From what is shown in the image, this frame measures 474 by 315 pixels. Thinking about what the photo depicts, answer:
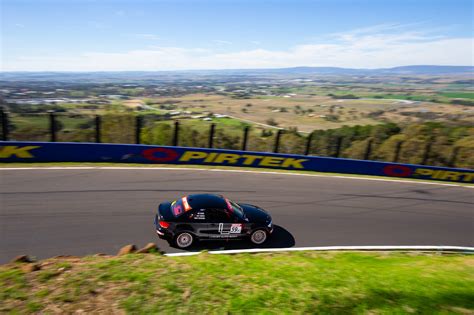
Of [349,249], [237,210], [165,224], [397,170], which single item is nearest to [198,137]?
[397,170]

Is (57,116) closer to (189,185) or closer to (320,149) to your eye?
(189,185)

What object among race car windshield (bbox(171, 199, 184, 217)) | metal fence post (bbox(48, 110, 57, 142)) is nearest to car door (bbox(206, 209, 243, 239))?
race car windshield (bbox(171, 199, 184, 217))

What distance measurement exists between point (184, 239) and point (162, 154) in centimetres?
809

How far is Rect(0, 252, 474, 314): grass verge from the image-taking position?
533 centimetres

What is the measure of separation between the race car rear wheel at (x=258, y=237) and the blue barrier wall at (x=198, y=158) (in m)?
8.05

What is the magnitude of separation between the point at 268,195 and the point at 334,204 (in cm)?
256

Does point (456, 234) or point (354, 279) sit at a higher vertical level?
point (354, 279)

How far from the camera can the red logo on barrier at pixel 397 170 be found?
1914 centimetres

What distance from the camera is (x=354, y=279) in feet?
22.7

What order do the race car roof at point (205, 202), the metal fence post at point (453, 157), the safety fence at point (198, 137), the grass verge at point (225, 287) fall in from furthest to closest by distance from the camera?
the metal fence post at point (453, 157), the safety fence at point (198, 137), the race car roof at point (205, 202), the grass verge at point (225, 287)

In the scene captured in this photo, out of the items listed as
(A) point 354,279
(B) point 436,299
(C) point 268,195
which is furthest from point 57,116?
(B) point 436,299

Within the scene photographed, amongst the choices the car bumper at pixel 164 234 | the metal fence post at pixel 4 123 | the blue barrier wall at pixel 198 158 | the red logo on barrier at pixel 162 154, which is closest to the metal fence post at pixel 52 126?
the blue barrier wall at pixel 198 158

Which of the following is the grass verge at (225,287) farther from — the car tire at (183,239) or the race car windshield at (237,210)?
the race car windshield at (237,210)

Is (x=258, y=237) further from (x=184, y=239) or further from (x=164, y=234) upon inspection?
(x=164, y=234)
